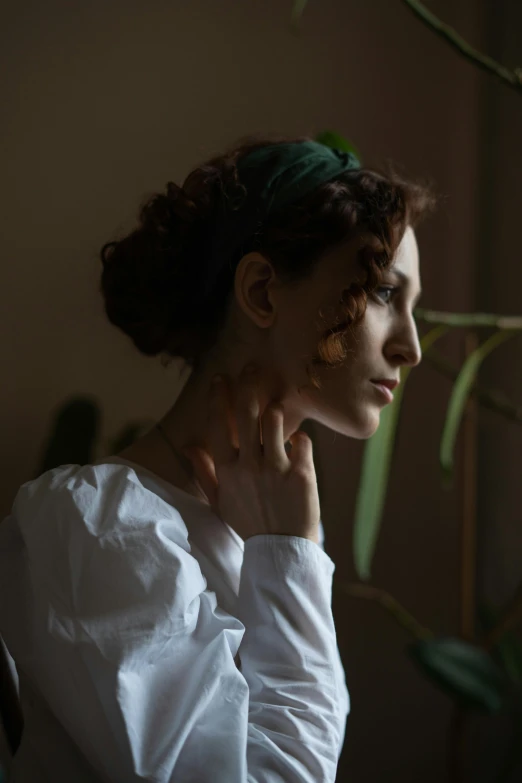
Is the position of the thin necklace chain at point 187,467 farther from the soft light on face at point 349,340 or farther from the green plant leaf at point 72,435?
the green plant leaf at point 72,435

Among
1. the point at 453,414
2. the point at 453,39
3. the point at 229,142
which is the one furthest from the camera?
the point at 229,142

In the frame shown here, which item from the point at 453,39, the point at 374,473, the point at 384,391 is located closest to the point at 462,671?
the point at 374,473

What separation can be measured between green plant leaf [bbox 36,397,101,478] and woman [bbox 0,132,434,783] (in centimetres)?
33

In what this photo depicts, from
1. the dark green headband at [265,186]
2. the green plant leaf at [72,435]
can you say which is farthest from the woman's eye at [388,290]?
the green plant leaf at [72,435]

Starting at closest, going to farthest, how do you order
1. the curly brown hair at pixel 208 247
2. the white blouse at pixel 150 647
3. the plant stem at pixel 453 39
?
the white blouse at pixel 150 647 → the curly brown hair at pixel 208 247 → the plant stem at pixel 453 39

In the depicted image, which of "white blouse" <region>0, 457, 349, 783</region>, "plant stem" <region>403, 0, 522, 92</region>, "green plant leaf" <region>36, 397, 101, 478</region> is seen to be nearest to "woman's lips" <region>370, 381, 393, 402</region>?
"white blouse" <region>0, 457, 349, 783</region>

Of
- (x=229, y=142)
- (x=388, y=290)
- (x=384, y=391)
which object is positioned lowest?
(x=384, y=391)

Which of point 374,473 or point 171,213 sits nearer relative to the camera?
point 171,213

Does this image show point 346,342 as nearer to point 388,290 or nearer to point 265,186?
point 388,290

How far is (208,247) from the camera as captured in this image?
0.89 meters

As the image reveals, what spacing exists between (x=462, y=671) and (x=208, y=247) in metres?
0.85

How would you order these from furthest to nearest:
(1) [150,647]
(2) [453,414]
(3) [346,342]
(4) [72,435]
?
1. (4) [72,435]
2. (2) [453,414]
3. (3) [346,342]
4. (1) [150,647]

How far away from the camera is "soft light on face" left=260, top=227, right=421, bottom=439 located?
0.84 metres

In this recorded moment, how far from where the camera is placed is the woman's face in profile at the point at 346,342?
84 centimetres
